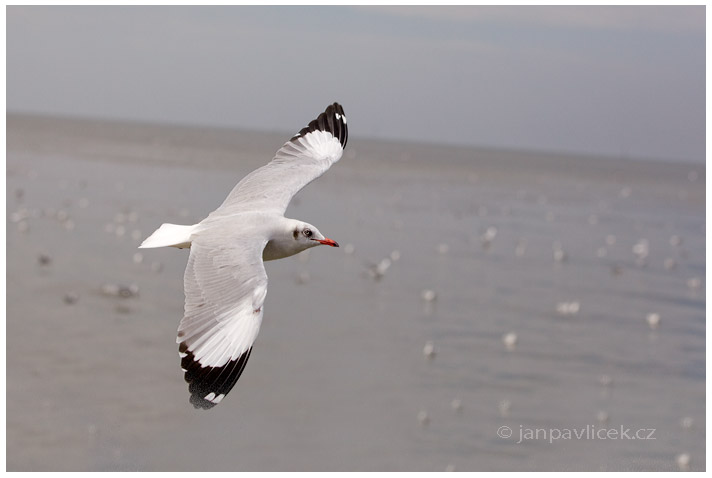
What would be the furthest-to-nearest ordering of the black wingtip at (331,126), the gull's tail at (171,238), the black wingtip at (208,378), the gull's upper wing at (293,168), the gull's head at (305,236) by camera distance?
the black wingtip at (331,126), the gull's upper wing at (293,168), the gull's head at (305,236), the gull's tail at (171,238), the black wingtip at (208,378)

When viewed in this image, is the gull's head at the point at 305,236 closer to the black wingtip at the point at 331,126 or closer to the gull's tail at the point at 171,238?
the gull's tail at the point at 171,238

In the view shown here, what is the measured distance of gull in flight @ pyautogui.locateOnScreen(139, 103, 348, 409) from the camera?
16.1ft

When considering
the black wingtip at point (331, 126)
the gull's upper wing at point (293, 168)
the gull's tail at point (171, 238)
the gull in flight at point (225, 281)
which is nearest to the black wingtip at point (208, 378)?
the gull in flight at point (225, 281)

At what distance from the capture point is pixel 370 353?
1280 centimetres

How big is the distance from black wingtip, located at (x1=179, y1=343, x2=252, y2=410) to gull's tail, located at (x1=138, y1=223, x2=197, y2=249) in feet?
2.27

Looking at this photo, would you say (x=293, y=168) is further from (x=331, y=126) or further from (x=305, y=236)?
(x=305, y=236)

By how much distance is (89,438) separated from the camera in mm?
10367

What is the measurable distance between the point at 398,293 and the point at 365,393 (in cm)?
436

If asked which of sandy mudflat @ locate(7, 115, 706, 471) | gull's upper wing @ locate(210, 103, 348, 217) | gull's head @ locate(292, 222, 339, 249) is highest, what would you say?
gull's upper wing @ locate(210, 103, 348, 217)

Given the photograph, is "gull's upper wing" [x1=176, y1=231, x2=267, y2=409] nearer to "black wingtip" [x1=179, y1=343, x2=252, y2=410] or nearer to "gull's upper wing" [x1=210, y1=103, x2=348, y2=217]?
"black wingtip" [x1=179, y1=343, x2=252, y2=410]

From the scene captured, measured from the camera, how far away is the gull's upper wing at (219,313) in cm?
490

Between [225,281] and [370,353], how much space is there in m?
7.77

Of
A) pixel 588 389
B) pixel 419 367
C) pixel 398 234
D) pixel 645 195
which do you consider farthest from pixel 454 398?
pixel 645 195

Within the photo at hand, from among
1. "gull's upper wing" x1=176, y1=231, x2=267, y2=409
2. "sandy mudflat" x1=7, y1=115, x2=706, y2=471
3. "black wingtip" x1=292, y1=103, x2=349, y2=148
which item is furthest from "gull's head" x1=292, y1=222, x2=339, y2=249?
"sandy mudflat" x1=7, y1=115, x2=706, y2=471
